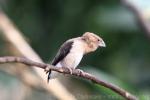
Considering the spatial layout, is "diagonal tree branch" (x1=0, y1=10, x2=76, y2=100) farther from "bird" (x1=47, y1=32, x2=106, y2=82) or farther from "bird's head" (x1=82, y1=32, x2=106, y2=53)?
"bird's head" (x1=82, y1=32, x2=106, y2=53)

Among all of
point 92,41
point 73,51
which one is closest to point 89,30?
point 73,51

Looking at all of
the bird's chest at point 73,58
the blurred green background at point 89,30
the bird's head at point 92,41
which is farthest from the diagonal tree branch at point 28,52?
the bird's head at point 92,41

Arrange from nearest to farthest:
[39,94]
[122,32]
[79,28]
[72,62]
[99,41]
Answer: [99,41] → [72,62] → [39,94] → [122,32] → [79,28]

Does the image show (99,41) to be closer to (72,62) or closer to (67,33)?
(72,62)

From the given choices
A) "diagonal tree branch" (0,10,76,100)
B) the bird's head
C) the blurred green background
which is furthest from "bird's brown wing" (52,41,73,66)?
the blurred green background

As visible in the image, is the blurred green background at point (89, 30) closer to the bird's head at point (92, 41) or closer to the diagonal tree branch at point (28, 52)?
the diagonal tree branch at point (28, 52)

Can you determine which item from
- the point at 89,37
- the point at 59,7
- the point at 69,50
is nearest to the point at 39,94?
the point at 59,7

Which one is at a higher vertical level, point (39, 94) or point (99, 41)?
point (99, 41)
